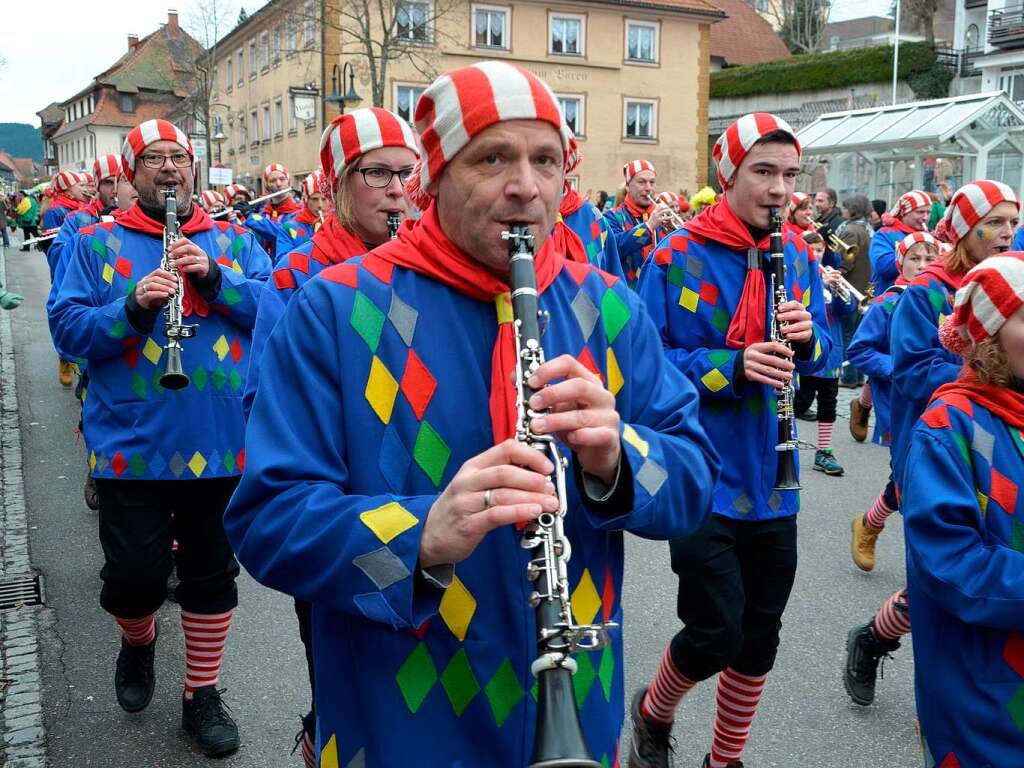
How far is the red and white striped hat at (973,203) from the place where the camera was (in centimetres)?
432

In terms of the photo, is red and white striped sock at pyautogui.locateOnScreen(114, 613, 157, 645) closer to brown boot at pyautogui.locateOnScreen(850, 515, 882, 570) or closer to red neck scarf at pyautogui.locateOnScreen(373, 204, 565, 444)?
red neck scarf at pyautogui.locateOnScreen(373, 204, 565, 444)

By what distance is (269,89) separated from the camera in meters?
44.2

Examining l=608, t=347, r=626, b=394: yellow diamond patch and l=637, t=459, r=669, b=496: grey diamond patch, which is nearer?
l=637, t=459, r=669, b=496: grey diamond patch

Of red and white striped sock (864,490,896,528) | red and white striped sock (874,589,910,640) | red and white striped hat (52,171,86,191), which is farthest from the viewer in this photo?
red and white striped hat (52,171,86,191)

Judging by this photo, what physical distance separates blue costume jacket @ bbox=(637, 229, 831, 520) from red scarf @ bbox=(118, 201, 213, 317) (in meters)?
1.66

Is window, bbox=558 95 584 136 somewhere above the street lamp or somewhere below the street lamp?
above

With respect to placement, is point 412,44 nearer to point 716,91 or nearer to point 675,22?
point 675,22

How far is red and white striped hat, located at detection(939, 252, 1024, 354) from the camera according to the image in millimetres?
2606

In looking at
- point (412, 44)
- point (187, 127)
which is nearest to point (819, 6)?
point (412, 44)

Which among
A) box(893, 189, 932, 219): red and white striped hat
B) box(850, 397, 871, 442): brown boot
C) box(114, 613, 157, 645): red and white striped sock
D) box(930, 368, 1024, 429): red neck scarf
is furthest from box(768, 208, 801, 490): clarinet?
box(850, 397, 871, 442): brown boot

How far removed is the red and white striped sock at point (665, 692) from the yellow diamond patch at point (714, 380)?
91 centimetres

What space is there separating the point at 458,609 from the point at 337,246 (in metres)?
1.87

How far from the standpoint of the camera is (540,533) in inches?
66.2

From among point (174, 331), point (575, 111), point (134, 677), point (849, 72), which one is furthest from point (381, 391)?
point (575, 111)
